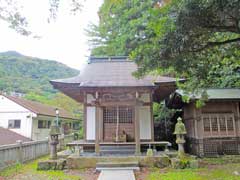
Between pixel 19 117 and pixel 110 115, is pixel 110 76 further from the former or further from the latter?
pixel 19 117

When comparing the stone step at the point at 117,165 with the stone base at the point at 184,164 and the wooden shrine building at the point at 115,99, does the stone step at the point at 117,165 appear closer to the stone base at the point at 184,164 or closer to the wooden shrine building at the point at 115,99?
the wooden shrine building at the point at 115,99

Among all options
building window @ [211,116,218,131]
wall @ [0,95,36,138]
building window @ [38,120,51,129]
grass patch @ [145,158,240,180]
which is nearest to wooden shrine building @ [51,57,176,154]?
grass patch @ [145,158,240,180]

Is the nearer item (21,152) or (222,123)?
(21,152)

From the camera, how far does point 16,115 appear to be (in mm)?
18156

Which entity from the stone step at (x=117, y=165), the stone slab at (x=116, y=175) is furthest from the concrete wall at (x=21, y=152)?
the stone slab at (x=116, y=175)

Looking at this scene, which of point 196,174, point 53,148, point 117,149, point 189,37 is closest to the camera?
point 189,37

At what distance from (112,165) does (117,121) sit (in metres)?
2.96

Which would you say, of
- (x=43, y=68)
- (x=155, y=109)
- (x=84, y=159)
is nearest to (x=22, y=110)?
(x=155, y=109)

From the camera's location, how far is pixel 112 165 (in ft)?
25.5

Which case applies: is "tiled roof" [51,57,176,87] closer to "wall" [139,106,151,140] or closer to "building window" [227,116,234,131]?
"wall" [139,106,151,140]

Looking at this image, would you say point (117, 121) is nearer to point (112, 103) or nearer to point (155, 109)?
point (112, 103)

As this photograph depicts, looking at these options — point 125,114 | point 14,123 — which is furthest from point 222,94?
point 14,123

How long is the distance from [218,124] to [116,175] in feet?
21.1

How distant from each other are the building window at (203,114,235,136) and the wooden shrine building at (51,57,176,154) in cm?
240
